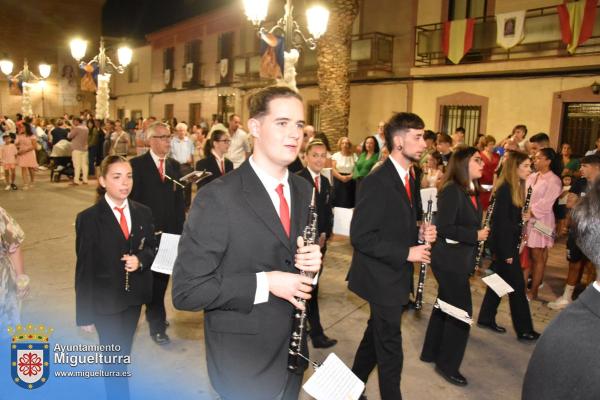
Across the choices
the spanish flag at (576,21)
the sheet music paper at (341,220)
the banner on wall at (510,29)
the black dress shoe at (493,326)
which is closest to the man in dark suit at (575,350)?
the sheet music paper at (341,220)

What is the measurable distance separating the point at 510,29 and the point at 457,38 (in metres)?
1.71

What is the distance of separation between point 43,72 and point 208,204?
2113 cm

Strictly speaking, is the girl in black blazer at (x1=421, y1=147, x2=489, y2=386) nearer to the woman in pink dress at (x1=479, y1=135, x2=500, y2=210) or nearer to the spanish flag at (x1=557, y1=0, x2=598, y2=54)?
the woman in pink dress at (x1=479, y1=135, x2=500, y2=210)

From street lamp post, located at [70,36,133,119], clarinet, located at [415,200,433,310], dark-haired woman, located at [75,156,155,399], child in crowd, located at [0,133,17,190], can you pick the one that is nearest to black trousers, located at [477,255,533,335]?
clarinet, located at [415,200,433,310]

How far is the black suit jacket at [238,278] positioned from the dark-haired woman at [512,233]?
3.53 metres

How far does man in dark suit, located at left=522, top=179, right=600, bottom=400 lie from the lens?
1380mm

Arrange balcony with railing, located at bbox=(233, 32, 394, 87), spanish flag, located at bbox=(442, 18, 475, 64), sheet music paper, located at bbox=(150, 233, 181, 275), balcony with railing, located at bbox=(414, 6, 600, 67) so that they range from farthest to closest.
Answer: balcony with railing, located at bbox=(233, 32, 394, 87) → spanish flag, located at bbox=(442, 18, 475, 64) → balcony with railing, located at bbox=(414, 6, 600, 67) → sheet music paper, located at bbox=(150, 233, 181, 275)

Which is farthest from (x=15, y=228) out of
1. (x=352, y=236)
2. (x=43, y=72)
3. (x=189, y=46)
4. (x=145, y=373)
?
(x=189, y=46)

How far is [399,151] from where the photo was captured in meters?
3.55

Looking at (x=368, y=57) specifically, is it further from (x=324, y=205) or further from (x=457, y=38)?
(x=324, y=205)

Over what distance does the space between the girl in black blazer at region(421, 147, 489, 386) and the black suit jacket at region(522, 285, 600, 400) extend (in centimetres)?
258

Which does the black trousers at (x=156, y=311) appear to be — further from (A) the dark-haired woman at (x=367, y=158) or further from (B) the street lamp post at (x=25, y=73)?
(B) the street lamp post at (x=25, y=73)

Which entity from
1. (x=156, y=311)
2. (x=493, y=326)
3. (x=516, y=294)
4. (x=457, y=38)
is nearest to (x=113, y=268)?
(x=156, y=311)

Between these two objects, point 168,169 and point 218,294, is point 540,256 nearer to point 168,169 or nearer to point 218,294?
point 168,169
